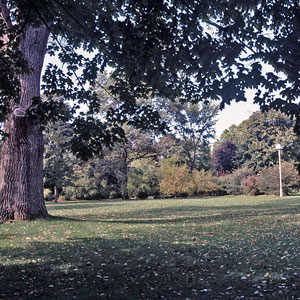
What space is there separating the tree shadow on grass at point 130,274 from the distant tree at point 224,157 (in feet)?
144

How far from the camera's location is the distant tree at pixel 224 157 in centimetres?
4978

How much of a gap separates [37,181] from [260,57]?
9385 mm

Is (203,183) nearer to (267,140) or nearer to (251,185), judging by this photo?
(251,185)

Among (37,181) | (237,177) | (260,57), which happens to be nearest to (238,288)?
(260,57)

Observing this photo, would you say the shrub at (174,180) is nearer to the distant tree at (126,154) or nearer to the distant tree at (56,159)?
the distant tree at (126,154)

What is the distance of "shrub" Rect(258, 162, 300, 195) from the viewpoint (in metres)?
32.3

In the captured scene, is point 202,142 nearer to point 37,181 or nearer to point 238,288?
point 37,181

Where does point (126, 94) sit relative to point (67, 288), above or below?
above

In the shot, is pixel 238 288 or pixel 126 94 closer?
pixel 238 288

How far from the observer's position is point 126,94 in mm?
7902

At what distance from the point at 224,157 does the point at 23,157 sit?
41.4m

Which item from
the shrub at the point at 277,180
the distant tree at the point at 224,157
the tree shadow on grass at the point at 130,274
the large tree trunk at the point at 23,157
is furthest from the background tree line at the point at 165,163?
the tree shadow on grass at the point at 130,274

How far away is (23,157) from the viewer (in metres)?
11.6

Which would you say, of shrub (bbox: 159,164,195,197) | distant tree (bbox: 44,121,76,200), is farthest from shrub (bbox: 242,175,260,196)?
distant tree (bbox: 44,121,76,200)
